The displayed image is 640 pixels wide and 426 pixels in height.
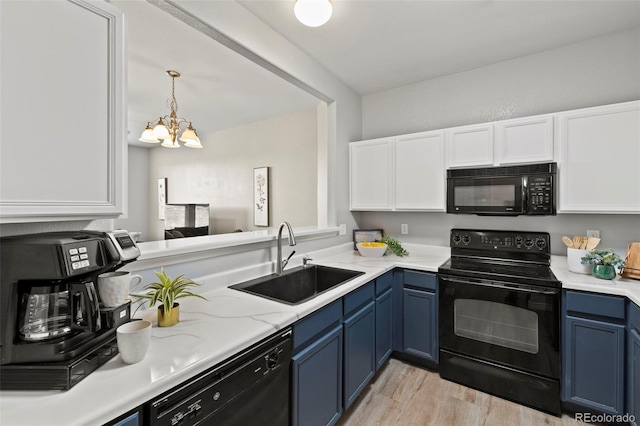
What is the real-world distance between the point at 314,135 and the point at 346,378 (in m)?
2.94

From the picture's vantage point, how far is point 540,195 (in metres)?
2.17

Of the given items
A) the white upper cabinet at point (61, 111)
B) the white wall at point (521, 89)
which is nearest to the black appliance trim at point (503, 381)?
the white wall at point (521, 89)

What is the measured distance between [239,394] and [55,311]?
663 millimetres

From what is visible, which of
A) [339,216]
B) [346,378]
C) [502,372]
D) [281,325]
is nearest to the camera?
[281,325]

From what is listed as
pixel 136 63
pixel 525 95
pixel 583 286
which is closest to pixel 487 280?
pixel 583 286

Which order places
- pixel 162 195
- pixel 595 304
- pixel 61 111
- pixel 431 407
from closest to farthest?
pixel 61 111, pixel 595 304, pixel 431 407, pixel 162 195

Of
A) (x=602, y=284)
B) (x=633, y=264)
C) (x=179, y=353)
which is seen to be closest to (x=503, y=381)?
(x=602, y=284)

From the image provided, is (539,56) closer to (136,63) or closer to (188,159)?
(136,63)

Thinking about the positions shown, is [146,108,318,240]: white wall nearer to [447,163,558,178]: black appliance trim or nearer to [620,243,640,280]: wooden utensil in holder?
[447,163,558,178]: black appliance trim

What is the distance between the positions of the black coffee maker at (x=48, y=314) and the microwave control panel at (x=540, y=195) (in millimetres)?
2636

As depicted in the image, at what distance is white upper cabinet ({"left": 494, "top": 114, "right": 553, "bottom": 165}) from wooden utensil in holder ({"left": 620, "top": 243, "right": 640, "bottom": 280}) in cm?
76

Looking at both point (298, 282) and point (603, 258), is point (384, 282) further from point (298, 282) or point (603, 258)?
point (603, 258)

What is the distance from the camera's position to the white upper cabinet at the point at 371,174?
292 cm

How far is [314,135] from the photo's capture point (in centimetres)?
391
